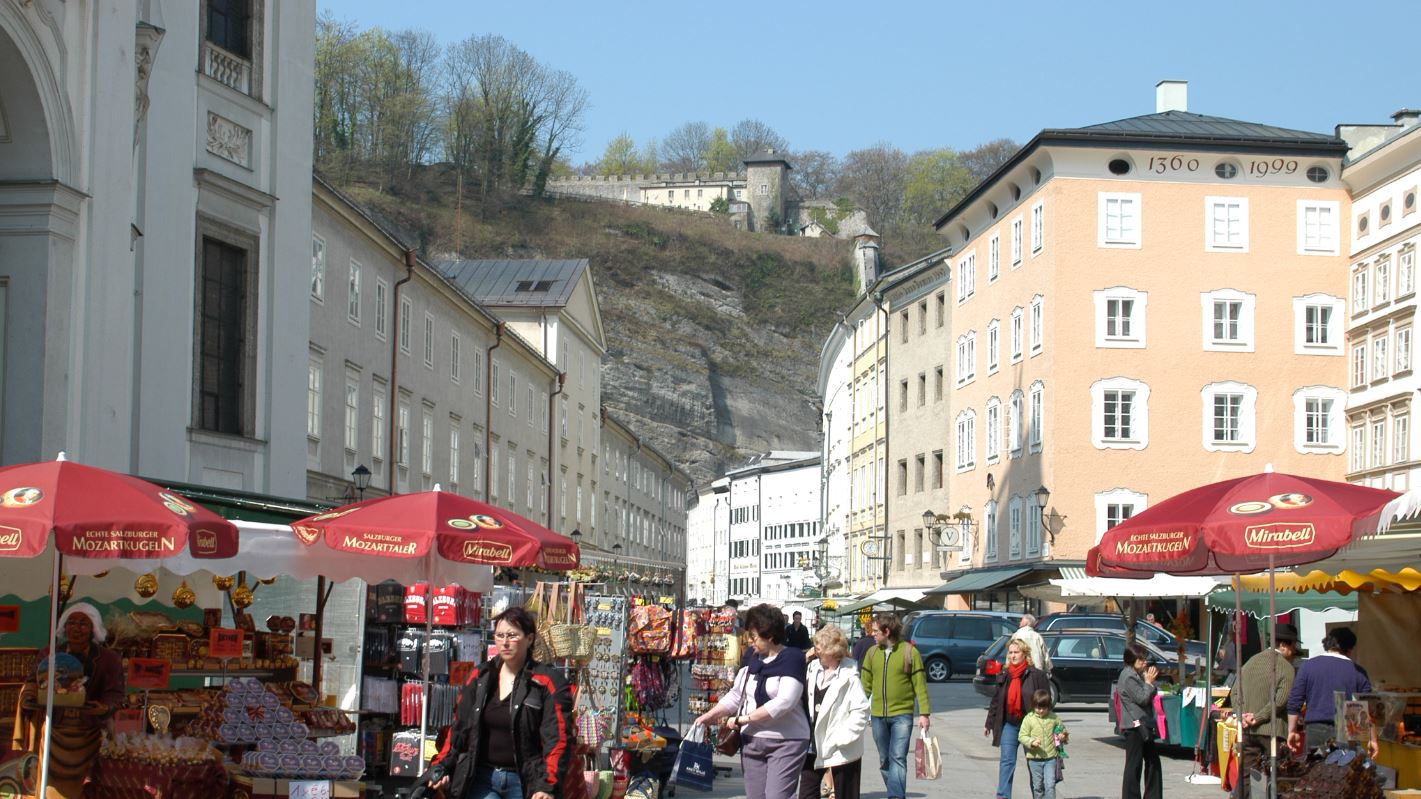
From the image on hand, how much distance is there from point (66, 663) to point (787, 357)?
5560 inches

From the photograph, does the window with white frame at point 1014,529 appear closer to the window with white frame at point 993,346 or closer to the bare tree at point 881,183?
the window with white frame at point 993,346

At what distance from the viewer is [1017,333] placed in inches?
2076

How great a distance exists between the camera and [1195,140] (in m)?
49.2

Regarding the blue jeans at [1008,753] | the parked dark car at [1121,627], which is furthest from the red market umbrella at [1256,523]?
the parked dark car at [1121,627]

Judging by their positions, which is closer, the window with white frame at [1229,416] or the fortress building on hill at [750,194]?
the window with white frame at [1229,416]

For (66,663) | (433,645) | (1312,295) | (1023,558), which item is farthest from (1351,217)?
(66,663)

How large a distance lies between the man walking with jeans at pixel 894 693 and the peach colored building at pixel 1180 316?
111 feet

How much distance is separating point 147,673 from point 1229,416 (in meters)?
41.7

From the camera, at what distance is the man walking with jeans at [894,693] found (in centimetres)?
1546

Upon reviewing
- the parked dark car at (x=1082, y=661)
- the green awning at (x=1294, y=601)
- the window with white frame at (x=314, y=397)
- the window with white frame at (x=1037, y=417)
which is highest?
the window with white frame at (x=1037, y=417)

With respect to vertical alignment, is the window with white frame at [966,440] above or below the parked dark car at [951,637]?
above

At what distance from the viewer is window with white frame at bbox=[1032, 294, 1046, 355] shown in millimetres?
50094

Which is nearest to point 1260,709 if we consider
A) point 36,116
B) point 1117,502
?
point 36,116

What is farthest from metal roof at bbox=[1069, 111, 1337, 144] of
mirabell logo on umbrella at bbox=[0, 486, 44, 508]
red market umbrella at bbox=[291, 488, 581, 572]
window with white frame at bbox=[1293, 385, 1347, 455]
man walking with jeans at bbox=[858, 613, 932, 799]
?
mirabell logo on umbrella at bbox=[0, 486, 44, 508]
